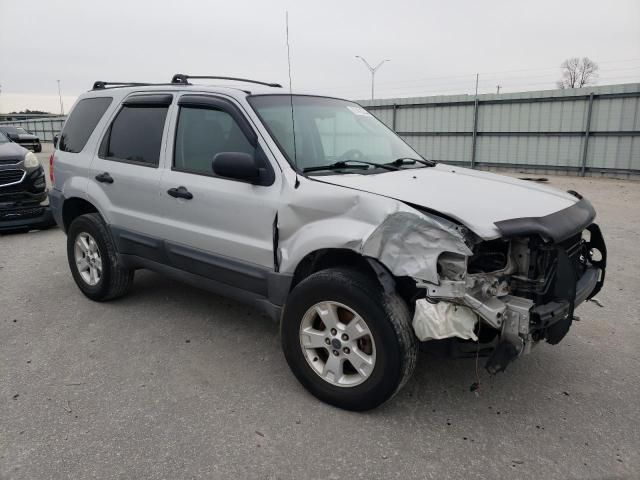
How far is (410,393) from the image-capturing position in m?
3.24

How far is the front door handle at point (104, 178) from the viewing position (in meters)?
4.41

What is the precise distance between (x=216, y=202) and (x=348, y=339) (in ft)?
4.43

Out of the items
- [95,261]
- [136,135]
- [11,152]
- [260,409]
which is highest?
[136,135]

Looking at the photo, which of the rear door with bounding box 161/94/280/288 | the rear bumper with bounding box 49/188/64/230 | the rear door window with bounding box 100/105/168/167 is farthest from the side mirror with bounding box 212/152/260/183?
the rear bumper with bounding box 49/188/64/230

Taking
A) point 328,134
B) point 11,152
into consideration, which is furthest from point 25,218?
point 328,134

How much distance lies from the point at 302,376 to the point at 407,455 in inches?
32.4

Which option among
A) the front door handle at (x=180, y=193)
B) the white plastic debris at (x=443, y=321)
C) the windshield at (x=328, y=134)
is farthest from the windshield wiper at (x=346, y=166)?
the white plastic debris at (x=443, y=321)

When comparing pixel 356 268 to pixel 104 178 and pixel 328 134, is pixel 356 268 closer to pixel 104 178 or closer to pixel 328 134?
pixel 328 134

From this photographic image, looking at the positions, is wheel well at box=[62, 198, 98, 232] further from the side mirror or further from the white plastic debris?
the white plastic debris

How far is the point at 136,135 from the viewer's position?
430 cm

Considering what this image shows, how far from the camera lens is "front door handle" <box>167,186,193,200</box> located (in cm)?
371

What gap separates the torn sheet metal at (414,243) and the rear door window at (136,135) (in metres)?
2.19

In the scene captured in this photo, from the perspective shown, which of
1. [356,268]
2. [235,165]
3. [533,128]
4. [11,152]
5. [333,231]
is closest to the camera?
[333,231]

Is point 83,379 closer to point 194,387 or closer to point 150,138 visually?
point 194,387
